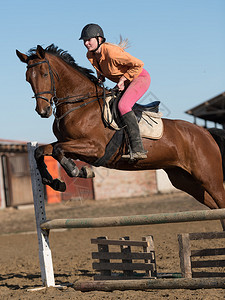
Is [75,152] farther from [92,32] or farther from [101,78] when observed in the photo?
[92,32]

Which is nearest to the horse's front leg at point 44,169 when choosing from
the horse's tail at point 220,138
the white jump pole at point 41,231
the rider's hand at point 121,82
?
the white jump pole at point 41,231

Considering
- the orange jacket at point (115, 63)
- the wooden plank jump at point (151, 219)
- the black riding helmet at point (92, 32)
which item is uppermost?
the black riding helmet at point (92, 32)

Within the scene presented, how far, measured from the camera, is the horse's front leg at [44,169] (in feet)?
16.9

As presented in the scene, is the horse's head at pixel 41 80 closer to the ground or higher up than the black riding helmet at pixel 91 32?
closer to the ground

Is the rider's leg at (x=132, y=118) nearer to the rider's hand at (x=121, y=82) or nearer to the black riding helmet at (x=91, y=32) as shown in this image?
the rider's hand at (x=121, y=82)

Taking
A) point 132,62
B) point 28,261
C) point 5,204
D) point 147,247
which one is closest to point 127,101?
point 132,62

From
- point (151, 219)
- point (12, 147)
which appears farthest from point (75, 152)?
point (12, 147)

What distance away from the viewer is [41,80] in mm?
5141

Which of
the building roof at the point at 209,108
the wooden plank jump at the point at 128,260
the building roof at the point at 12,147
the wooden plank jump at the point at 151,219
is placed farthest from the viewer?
the building roof at the point at 209,108

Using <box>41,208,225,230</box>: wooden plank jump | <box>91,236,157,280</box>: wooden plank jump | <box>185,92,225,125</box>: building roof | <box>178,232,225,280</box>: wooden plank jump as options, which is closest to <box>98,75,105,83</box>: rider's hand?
<box>41,208,225,230</box>: wooden plank jump

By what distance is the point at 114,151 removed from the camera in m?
5.21

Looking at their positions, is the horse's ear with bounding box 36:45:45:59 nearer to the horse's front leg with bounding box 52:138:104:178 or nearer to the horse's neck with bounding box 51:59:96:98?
the horse's neck with bounding box 51:59:96:98

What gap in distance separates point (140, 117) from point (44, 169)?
1.28 m

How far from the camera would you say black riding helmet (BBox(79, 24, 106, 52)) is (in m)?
5.08
